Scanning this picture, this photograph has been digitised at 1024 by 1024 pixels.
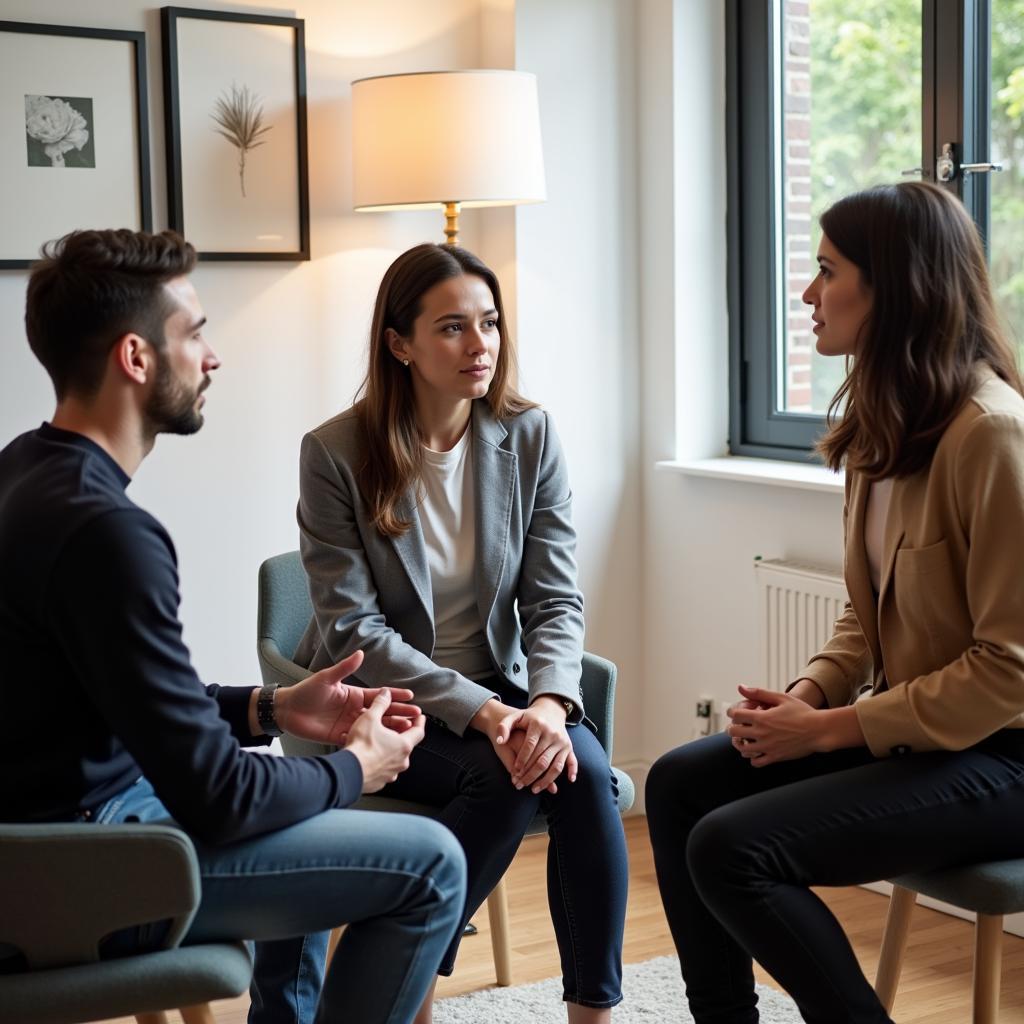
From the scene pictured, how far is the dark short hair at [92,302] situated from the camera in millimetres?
1681

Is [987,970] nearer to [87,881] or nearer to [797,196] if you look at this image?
[87,881]

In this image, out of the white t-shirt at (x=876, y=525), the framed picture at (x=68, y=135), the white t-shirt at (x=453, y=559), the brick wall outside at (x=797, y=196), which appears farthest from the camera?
the brick wall outside at (x=797, y=196)

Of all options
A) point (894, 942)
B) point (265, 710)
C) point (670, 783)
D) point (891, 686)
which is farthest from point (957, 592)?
point (265, 710)

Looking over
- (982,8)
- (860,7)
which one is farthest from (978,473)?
(860,7)

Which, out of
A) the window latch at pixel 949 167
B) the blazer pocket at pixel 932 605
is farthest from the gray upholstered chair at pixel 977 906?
the window latch at pixel 949 167

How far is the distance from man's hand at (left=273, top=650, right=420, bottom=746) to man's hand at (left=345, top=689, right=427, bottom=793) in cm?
8

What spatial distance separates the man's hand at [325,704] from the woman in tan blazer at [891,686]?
18.9 inches

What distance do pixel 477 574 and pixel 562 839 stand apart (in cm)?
47

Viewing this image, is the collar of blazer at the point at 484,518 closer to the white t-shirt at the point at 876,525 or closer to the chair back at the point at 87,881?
the white t-shirt at the point at 876,525

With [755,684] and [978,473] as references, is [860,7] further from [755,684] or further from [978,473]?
[978,473]

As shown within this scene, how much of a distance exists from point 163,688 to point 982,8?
2.29m

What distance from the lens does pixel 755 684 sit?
3.39m

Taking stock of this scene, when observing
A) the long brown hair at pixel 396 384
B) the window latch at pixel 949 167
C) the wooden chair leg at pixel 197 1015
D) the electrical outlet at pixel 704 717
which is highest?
the window latch at pixel 949 167

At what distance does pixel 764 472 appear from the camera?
333 cm
